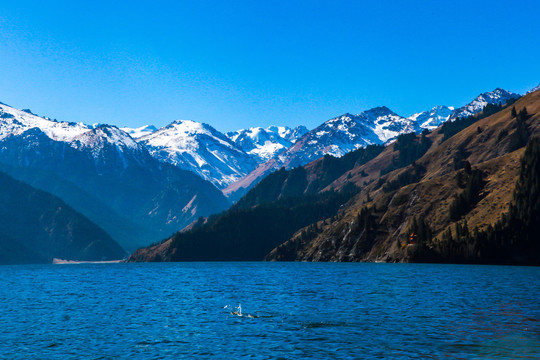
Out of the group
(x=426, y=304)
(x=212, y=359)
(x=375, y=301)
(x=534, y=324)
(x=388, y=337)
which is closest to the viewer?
(x=212, y=359)

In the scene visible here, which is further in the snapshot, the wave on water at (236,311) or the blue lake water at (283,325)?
the wave on water at (236,311)

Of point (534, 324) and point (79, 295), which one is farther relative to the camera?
point (79, 295)

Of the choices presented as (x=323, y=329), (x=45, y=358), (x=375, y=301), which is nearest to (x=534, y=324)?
(x=323, y=329)

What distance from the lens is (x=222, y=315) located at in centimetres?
8588

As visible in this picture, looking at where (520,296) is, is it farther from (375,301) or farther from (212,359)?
(212,359)

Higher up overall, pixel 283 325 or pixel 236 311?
pixel 236 311

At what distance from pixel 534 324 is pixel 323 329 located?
1106 inches

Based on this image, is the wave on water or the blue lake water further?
the wave on water

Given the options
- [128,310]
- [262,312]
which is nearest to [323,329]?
[262,312]

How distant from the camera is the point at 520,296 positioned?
4028 inches

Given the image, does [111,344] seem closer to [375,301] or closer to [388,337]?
[388,337]

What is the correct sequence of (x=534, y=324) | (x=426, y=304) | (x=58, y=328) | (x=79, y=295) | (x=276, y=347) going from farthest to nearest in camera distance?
(x=79, y=295) < (x=426, y=304) < (x=58, y=328) < (x=534, y=324) < (x=276, y=347)

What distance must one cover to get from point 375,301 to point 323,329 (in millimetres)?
33398

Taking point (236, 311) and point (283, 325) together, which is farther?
point (236, 311)
